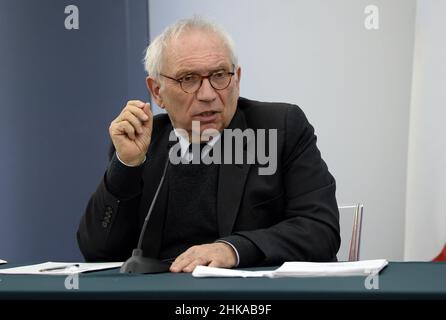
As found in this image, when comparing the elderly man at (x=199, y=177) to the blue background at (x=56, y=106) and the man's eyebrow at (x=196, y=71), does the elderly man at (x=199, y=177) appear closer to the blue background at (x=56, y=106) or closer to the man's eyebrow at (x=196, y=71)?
the man's eyebrow at (x=196, y=71)

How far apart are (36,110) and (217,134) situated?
1.61 metres

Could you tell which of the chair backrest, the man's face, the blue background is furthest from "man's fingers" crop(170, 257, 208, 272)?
the blue background

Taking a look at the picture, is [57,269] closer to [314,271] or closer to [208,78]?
[314,271]

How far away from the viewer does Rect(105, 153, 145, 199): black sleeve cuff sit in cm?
204

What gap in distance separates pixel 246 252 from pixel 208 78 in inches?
24.4

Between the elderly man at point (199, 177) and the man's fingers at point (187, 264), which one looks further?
the elderly man at point (199, 177)

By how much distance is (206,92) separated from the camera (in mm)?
2119

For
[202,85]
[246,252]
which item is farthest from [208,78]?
[246,252]

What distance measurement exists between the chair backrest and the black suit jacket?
48 cm

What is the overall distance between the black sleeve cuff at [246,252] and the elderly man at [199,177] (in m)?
0.20

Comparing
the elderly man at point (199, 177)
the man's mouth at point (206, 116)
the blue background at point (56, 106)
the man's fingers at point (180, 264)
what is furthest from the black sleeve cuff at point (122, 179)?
the blue background at point (56, 106)

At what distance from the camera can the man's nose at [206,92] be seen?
83.3 inches
